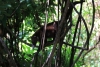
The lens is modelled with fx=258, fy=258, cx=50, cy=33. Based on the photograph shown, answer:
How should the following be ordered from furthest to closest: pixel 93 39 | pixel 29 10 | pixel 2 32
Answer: pixel 93 39, pixel 29 10, pixel 2 32

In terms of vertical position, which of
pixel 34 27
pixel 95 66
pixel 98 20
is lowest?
pixel 95 66

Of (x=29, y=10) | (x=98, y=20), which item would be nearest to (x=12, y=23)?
(x=29, y=10)

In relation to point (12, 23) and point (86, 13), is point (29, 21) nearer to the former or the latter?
point (12, 23)

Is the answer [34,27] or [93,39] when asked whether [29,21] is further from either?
[93,39]

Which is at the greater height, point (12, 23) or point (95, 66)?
point (12, 23)

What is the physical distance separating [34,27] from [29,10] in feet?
0.82

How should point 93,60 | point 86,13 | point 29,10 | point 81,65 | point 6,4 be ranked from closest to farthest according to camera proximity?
point 6,4 → point 29,10 → point 81,65 → point 93,60 → point 86,13

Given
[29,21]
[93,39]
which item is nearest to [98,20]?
[93,39]

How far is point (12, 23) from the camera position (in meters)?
1.17

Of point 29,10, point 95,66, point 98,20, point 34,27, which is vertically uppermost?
point 29,10

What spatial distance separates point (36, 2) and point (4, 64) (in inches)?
12.4

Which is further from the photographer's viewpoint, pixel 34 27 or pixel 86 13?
pixel 86 13

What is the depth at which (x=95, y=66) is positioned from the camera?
2.04 metres

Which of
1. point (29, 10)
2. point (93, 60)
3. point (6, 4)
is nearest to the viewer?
point (6, 4)
